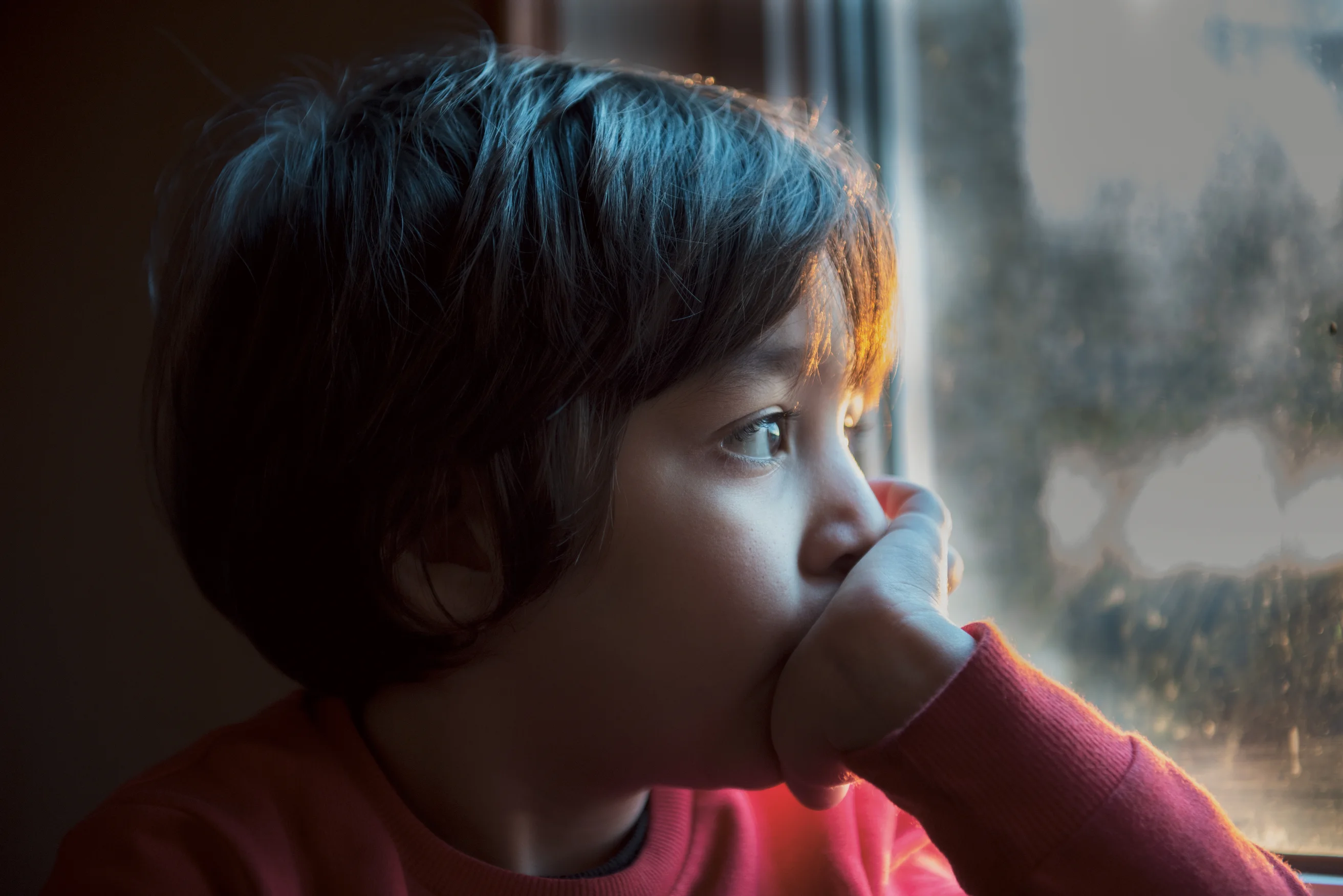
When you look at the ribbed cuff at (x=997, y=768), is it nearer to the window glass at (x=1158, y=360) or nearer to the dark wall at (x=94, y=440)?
the window glass at (x=1158, y=360)

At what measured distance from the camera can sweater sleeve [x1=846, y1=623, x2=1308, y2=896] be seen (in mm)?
520

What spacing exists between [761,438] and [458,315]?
8.8 inches

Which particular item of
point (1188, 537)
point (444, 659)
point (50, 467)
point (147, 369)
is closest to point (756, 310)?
point (444, 659)

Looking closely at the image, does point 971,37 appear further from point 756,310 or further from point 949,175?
point 756,310

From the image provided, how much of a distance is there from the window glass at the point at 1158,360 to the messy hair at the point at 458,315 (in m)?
0.21

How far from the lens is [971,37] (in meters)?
0.89

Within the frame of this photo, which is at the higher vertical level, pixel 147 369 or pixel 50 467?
pixel 147 369

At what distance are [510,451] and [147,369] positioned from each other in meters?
0.42

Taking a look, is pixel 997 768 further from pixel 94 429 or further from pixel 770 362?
pixel 94 429

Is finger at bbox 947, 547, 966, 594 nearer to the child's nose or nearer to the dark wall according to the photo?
the child's nose

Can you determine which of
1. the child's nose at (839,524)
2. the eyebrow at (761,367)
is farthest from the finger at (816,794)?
the eyebrow at (761,367)

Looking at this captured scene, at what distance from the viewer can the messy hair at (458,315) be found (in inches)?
23.5

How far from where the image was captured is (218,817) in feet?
1.98

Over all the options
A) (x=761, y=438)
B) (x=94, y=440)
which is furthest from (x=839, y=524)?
(x=94, y=440)
